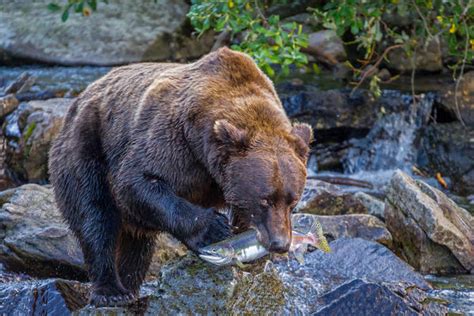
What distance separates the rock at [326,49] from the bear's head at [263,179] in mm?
11452

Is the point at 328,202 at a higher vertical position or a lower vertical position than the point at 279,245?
lower

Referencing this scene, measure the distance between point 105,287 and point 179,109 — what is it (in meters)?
1.37

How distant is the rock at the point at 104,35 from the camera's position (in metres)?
17.2

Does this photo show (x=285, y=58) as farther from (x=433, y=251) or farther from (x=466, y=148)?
(x=466, y=148)

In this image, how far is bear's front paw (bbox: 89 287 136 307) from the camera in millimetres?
5496

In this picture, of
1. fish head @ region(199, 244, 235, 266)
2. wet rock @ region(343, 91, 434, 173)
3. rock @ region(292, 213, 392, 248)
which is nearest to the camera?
fish head @ region(199, 244, 235, 266)

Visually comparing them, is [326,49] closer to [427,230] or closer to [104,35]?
[104,35]

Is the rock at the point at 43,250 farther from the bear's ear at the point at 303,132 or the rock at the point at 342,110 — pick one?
the rock at the point at 342,110

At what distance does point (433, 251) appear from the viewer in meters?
7.73

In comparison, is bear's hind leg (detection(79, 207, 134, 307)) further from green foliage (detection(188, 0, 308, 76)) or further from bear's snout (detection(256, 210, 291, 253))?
green foliage (detection(188, 0, 308, 76))

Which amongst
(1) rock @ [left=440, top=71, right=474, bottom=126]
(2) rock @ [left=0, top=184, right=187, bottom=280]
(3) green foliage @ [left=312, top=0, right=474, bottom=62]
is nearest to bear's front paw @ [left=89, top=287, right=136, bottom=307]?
(2) rock @ [left=0, top=184, right=187, bottom=280]

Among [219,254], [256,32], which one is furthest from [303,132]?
[256,32]

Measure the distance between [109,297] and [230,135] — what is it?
1.66m

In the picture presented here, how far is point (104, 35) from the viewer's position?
58.0ft
